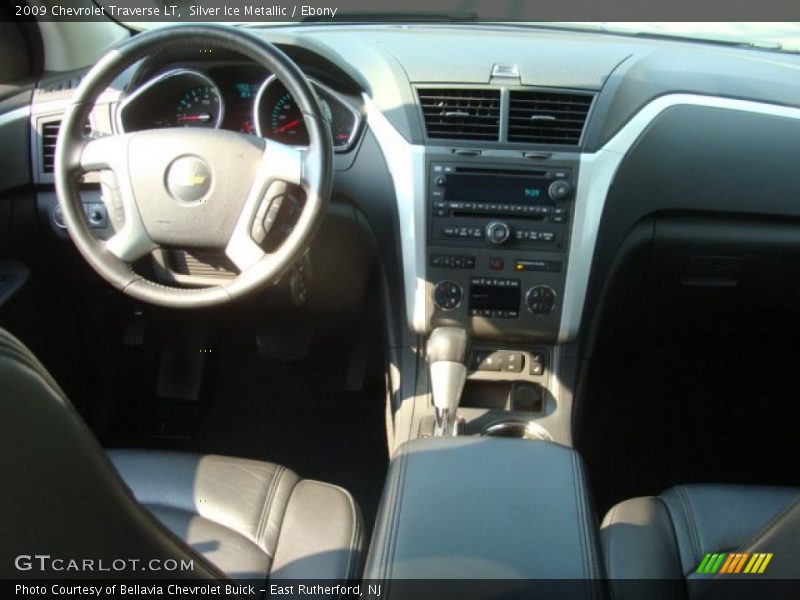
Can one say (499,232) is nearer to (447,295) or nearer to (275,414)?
(447,295)

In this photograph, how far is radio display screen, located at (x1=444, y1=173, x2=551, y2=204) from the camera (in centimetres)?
209

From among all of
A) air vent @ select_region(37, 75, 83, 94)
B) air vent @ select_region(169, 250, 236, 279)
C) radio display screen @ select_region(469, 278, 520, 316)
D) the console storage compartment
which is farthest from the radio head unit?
air vent @ select_region(37, 75, 83, 94)

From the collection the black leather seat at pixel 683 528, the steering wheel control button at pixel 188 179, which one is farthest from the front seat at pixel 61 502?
the steering wheel control button at pixel 188 179

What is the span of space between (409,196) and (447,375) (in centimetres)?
47

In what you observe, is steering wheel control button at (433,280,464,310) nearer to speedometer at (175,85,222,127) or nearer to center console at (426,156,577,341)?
center console at (426,156,577,341)

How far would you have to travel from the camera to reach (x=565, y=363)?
7.37 feet

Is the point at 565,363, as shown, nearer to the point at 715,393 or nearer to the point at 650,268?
the point at 650,268

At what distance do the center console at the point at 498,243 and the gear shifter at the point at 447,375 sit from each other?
0.28 ft

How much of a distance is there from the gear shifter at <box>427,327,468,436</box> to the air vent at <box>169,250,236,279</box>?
560 millimetres

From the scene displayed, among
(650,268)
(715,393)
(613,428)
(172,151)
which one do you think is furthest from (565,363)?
(172,151)

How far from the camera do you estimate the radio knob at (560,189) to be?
2068mm

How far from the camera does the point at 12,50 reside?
Answer: 2352 millimetres

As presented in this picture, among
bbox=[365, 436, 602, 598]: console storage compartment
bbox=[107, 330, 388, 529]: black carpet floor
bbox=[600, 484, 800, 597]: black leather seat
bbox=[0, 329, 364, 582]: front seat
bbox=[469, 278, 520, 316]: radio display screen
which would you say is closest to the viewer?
bbox=[0, 329, 364, 582]: front seat

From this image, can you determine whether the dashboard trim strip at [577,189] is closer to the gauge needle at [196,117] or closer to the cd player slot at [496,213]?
the cd player slot at [496,213]
